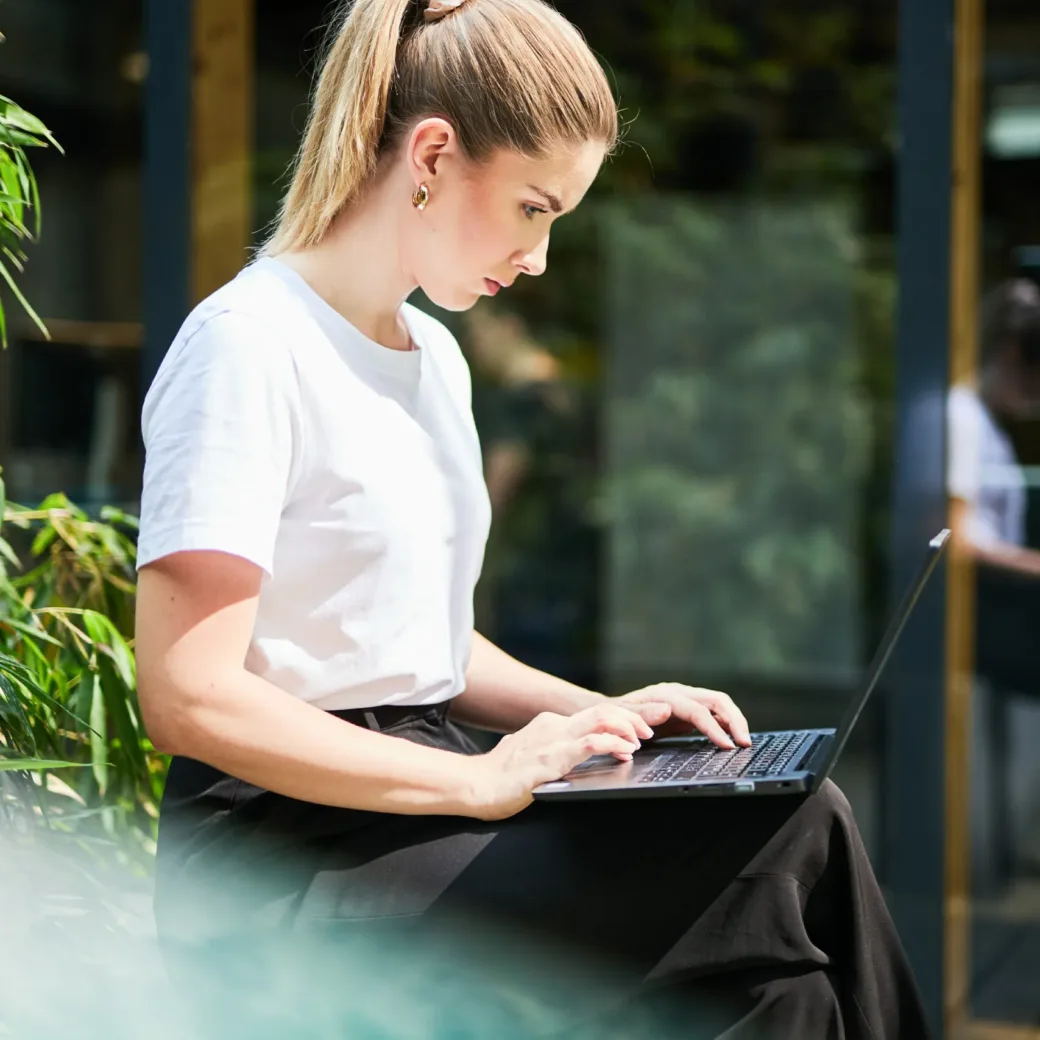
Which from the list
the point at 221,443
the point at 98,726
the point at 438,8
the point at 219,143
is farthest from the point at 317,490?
the point at 219,143

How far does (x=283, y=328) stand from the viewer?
1.30 metres

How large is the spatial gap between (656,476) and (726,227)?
0.91 m

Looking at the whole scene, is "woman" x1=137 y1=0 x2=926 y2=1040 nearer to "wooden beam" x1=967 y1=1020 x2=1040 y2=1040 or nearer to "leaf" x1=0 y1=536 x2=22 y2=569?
"leaf" x1=0 y1=536 x2=22 y2=569

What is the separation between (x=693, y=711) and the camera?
4.57ft

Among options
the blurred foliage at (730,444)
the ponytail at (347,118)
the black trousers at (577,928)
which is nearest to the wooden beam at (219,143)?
the ponytail at (347,118)

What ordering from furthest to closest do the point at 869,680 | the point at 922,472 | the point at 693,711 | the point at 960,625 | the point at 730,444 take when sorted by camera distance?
1. the point at 730,444
2. the point at 960,625
3. the point at 922,472
4. the point at 693,711
5. the point at 869,680

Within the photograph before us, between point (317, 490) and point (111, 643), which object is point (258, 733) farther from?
point (111, 643)

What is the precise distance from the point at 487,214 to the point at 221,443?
0.32 metres

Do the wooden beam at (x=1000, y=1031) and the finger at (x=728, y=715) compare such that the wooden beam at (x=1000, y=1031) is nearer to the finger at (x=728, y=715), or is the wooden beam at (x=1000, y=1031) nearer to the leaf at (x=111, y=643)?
the finger at (x=728, y=715)

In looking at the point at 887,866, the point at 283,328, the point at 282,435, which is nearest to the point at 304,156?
the point at 283,328

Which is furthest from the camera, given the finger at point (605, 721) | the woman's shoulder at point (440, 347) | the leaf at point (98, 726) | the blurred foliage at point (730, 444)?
the blurred foliage at point (730, 444)

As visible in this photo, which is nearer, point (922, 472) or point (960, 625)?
point (922, 472)

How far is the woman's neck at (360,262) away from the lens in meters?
1.39

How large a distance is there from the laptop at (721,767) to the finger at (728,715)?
0.05 feet
